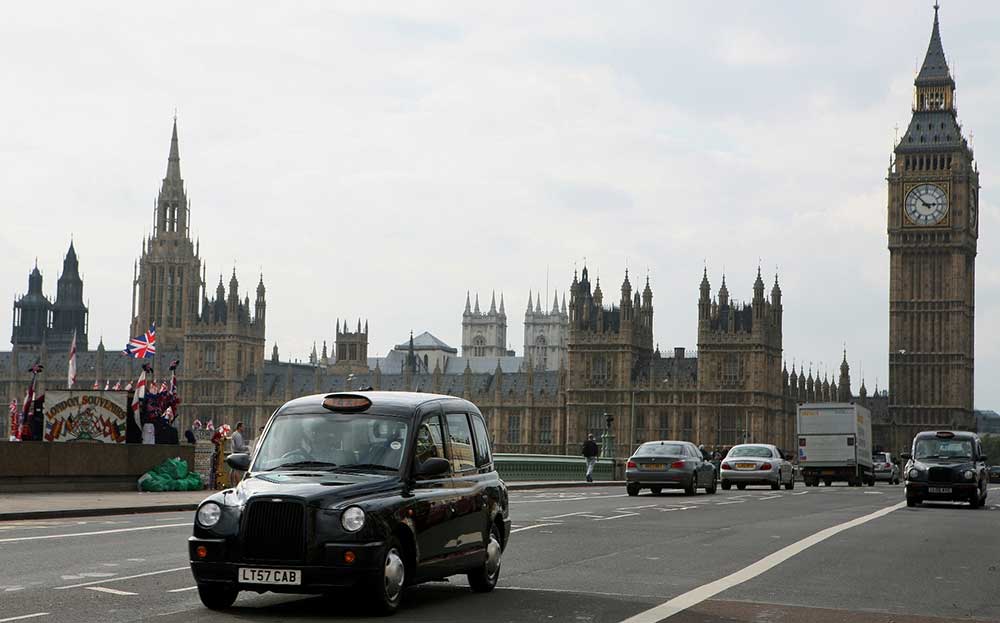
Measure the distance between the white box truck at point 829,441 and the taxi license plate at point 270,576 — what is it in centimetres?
4502

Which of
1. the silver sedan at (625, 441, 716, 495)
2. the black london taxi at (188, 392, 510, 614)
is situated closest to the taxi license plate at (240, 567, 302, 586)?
the black london taxi at (188, 392, 510, 614)

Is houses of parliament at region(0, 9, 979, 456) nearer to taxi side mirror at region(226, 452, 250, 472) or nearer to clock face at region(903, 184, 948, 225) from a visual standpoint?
clock face at region(903, 184, 948, 225)

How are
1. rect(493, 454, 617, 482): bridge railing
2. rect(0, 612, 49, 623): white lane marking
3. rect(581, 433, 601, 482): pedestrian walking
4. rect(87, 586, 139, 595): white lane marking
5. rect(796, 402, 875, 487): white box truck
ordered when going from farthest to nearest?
rect(796, 402, 875, 487): white box truck < rect(493, 454, 617, 482): bridge railing < rect(581, 433, 601, 482): pedestrian walking < rect(87, 586, 139, 595): white lane marking < rect(0, 612, 49, 623): white lane marking

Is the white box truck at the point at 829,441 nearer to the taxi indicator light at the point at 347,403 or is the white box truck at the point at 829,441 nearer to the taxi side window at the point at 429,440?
the taxi side window at the point at 429,440

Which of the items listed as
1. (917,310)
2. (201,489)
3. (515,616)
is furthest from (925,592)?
(917,310)

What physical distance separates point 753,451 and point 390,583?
3608 centimetres

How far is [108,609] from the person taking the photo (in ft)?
37.6

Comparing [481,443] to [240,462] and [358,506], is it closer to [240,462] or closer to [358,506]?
[240,462]

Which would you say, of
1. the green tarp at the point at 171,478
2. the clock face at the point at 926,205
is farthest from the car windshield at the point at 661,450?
the clock face at the point at 926,205

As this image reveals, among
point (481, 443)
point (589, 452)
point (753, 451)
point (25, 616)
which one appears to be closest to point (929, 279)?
point (589, 452)

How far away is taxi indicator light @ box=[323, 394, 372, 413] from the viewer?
12.0 meters

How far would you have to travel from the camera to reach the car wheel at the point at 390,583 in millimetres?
10992

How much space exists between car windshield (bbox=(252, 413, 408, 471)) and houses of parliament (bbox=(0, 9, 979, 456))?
331 feet

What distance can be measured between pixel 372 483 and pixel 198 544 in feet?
4.48
